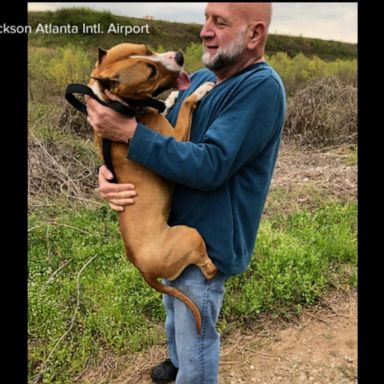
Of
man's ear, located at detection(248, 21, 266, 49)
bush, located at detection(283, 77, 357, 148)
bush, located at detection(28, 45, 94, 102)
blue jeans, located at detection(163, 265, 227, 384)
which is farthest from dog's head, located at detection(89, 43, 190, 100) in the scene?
bush, located at detection(283, 77, 357, 148)

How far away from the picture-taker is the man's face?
1854 millimetres

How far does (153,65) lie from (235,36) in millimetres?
397

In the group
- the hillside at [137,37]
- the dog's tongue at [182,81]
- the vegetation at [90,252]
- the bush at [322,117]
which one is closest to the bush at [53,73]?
the vegetation at [90,252]

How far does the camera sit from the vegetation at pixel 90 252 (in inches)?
→ 129

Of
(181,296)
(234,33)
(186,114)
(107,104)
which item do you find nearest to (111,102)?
(107,104)

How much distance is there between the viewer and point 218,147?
1.77m

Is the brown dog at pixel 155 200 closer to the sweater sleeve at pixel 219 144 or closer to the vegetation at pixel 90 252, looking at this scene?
the sweater sleeve at pixel 219 144

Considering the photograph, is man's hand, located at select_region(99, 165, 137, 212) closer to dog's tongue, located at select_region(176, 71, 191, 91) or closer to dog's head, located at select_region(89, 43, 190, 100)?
dog's head, located at select_region(89, 43, 190, 100)

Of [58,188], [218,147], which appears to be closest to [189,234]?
[218,147]

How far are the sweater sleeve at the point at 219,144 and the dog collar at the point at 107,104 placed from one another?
0.13 m

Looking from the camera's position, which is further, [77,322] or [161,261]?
[77,322]

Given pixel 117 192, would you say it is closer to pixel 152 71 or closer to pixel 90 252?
pixel 152 71

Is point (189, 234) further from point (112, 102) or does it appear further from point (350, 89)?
point (350, 89)

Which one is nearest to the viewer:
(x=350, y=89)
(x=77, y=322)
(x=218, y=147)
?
(x=218, y=147)
